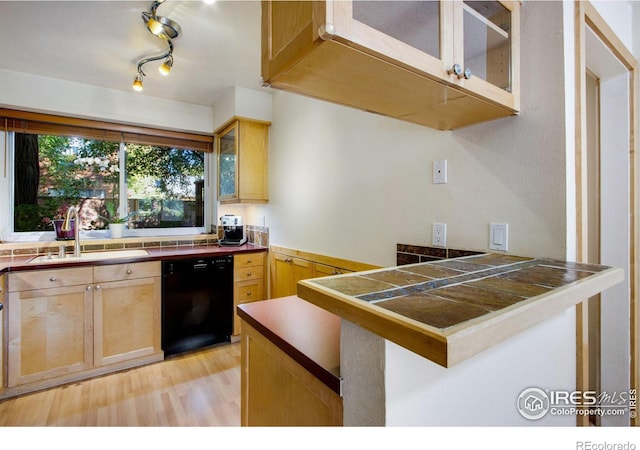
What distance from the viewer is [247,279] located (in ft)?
9.75

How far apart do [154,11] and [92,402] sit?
8.07 feet

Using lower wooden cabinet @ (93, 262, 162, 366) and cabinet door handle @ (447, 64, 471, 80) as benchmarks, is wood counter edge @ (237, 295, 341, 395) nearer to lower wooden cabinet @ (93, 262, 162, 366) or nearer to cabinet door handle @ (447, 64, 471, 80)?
cabinet door handle @ (447, 64, 471, 80)

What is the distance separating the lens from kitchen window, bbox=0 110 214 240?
2.65 metres

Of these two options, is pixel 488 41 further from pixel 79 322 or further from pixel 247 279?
pixel 79 322

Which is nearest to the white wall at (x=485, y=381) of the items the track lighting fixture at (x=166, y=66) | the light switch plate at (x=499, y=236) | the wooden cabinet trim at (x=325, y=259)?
the light switch plate at (x=499, y=236)

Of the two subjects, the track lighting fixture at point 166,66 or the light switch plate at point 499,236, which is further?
the track lighting fixture at point 166,66

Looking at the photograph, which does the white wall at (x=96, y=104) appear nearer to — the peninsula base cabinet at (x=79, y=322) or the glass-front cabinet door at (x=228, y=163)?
the glass-front cabinet door at (x=228, y=163)

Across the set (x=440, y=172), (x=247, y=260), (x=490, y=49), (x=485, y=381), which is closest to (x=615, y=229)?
(x=440, y=172)

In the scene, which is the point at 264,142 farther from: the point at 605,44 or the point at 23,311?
the point at 605,44

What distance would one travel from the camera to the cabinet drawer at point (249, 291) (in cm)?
292

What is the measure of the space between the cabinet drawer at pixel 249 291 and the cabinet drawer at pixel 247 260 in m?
0.17

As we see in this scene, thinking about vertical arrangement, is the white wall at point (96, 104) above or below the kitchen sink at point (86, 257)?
above

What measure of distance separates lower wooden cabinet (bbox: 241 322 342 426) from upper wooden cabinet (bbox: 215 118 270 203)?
2.03m

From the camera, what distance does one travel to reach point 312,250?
8.10 feet
